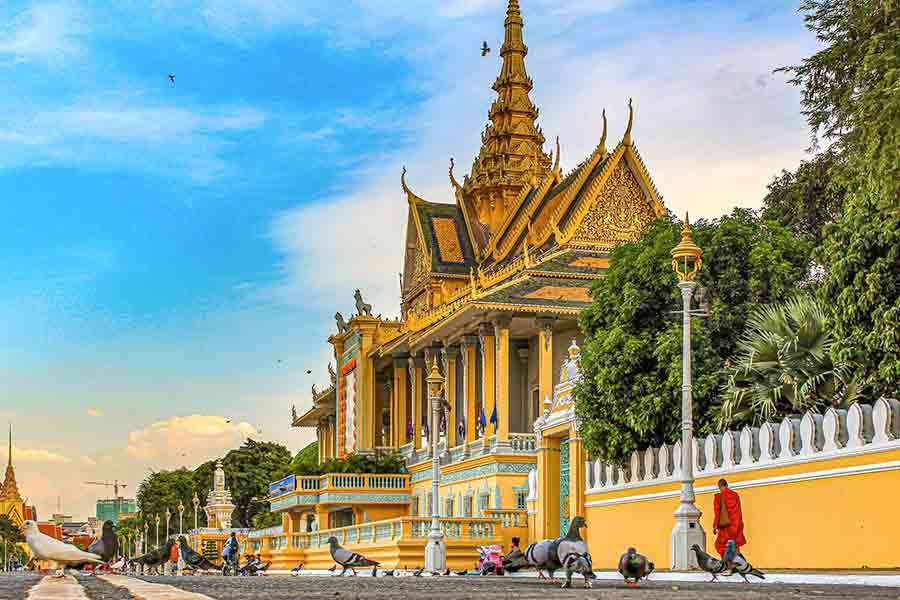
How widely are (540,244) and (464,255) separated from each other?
30.2 feet

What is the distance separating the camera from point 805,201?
32.2m

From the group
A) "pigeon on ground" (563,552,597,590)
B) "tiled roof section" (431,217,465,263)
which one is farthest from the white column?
"tiled roof section" (431,217,465,263)

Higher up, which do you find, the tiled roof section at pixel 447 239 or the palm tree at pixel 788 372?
the tiled roof section at pixel 447 239

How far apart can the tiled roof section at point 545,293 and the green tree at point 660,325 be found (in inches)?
536

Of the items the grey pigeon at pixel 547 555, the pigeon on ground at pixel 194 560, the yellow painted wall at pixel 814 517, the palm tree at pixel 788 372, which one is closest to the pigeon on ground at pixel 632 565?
the grey pigeon at pixel 547 555

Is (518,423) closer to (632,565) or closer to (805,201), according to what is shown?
(805,201)

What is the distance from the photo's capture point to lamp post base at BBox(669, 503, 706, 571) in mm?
20797

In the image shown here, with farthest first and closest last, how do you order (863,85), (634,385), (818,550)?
(634,385), (818,550), (863,85)

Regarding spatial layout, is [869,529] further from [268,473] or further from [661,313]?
[268,473]

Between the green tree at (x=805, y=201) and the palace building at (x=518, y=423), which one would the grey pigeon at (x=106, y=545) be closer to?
the palace building at (x=518, y=423)

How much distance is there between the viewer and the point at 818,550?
19109 mm

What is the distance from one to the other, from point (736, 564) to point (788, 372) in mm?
6673

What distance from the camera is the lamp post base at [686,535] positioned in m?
20.8

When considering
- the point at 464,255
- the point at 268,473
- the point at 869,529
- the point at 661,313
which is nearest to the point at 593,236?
the point at 464,255
